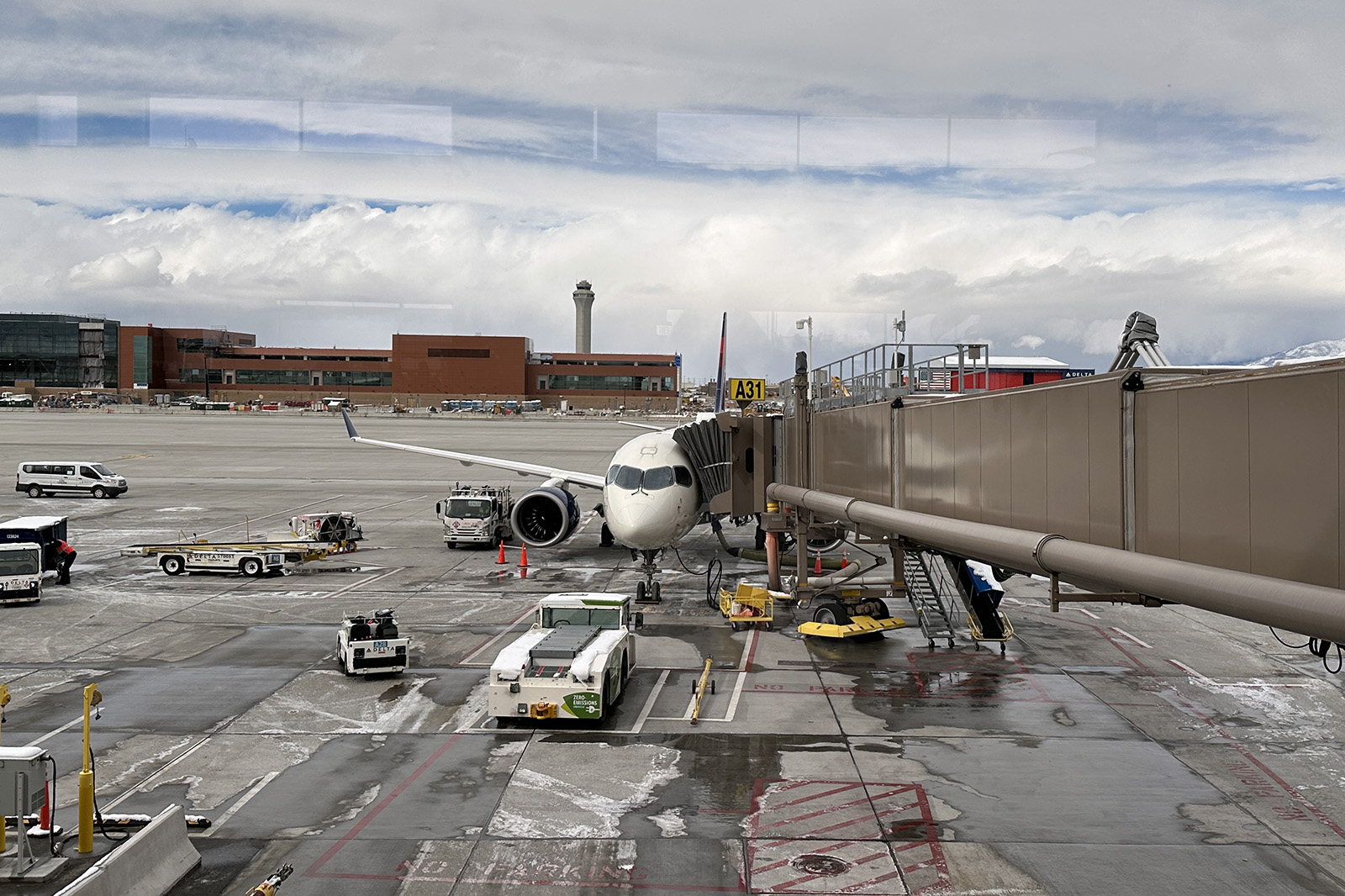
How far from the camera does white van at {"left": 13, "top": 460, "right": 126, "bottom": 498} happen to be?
64.2 m

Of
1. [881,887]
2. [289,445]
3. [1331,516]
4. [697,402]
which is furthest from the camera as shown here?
[697,402]

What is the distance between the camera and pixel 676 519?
30.0 meters

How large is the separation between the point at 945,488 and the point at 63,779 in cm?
1492

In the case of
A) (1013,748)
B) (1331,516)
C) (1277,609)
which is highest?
(1331,516)

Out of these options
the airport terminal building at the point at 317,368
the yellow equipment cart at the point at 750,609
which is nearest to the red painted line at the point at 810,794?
the yellow equipment cart at the point at 750,609

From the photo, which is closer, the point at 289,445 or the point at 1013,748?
the point at 1013,748

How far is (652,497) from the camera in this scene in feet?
97.6

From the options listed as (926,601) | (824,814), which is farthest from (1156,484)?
(926,601)

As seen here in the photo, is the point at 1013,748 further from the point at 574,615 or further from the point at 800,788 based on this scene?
the point at 574,615

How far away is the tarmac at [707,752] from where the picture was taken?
41.7 ft

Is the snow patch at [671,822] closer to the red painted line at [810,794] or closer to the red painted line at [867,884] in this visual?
the red painted line at [810,794]

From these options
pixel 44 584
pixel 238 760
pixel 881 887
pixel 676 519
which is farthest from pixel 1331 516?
pixel 44 584

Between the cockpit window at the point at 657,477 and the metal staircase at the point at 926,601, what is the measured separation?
25.1 feet

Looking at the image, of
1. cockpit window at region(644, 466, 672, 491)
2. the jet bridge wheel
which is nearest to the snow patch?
the jet bridge wheel
